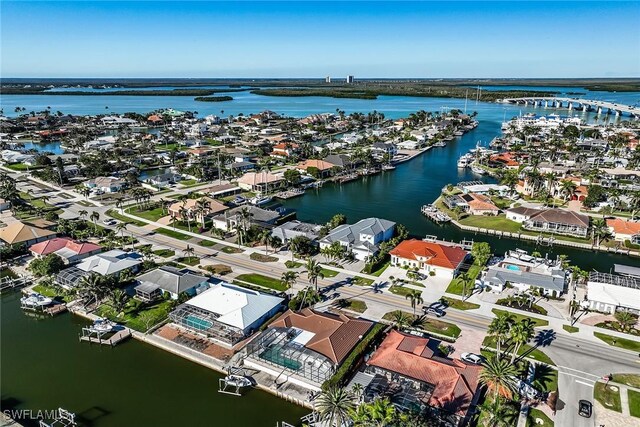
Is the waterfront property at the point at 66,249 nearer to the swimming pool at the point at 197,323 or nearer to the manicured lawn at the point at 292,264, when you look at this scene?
the swimming pool at the point at 197,323

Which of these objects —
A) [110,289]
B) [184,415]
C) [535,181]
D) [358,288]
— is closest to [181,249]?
[110,289]

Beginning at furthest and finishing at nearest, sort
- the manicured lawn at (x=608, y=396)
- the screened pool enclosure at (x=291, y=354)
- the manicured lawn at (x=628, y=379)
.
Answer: the screened pool enclosure at (x=291, y=354)
the manicured lawn at (x=628, y=379)
the manicured lawn at (x=608, y=396)

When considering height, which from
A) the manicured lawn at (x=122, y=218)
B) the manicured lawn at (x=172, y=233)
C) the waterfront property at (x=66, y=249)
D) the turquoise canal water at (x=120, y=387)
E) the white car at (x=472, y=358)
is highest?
the waterfront property at (x=66, y=249)

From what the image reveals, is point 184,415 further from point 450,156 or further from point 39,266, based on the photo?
point 450,156

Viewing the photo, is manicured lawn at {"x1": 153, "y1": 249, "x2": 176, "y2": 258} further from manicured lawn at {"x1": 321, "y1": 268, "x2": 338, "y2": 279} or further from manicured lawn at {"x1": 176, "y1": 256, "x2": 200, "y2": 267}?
manicured lawn at {"x1": 321, "y1": 268, "x2": 338, "y2": 279}

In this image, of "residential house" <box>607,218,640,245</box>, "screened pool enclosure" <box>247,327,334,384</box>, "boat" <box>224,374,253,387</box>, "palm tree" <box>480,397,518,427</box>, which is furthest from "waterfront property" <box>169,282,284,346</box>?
"residential house" <box>607,218,640,245</box>

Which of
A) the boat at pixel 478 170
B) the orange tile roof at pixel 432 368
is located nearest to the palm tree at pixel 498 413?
the orange tile roof at pixel 432 368
